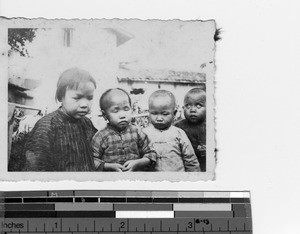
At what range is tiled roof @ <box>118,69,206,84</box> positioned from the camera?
905 mm

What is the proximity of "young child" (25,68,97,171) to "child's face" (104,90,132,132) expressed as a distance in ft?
0.11

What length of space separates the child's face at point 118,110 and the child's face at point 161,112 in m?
0.04

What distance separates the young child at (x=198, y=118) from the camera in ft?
2.97

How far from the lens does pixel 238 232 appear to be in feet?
2.95

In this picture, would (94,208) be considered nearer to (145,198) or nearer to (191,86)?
(145,198)

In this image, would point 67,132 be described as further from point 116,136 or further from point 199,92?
point 199,92

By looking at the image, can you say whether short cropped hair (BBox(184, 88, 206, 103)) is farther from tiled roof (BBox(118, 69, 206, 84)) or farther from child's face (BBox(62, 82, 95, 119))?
child's face (BBox(62, 82, 95, 119))

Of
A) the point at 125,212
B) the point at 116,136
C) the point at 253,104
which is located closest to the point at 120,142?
the point at 116,136

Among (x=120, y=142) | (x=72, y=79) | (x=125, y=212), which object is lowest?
(x=125, y=212)

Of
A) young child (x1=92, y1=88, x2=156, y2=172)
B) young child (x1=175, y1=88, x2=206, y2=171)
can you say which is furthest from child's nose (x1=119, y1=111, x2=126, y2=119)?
young child (x1=175, y1=88, x2=206, y2=171)

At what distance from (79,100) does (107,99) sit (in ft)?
0.17

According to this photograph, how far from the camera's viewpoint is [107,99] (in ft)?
2.98

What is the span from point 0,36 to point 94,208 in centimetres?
37

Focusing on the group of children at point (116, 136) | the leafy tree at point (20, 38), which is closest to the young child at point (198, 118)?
the group of children at point (116, 136)
